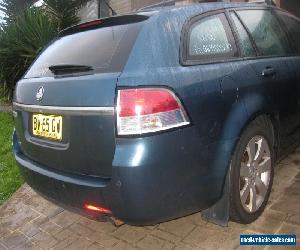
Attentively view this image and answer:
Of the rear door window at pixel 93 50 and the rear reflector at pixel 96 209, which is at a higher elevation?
the rear door window at pixel 93 50

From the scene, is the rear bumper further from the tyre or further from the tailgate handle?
the tailgate handle

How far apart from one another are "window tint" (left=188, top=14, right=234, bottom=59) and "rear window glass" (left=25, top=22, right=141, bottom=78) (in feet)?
1.36

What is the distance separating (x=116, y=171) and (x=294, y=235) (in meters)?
1.53

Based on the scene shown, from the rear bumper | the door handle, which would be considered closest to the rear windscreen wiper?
the rear bumper

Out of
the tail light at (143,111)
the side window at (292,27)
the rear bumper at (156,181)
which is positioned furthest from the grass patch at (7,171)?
the side window at (292,27)

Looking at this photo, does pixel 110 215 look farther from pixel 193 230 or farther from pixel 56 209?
pixel 56 209

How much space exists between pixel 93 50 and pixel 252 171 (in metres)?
1.53

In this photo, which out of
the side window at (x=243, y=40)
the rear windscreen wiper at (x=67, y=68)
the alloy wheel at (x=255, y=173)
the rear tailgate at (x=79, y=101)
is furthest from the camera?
the side window at (x=243, y=40)

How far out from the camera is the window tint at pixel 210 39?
2.55m

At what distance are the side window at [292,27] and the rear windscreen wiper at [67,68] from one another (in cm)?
231

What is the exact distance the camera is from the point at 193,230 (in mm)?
3014

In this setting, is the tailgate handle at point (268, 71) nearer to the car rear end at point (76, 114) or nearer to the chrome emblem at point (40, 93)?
the car rear end at point (76, 114)

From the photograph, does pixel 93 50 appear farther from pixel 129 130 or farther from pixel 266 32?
pixel 266 32

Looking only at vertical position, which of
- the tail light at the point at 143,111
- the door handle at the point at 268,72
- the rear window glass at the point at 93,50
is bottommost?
the tail light at the point at 143,111
